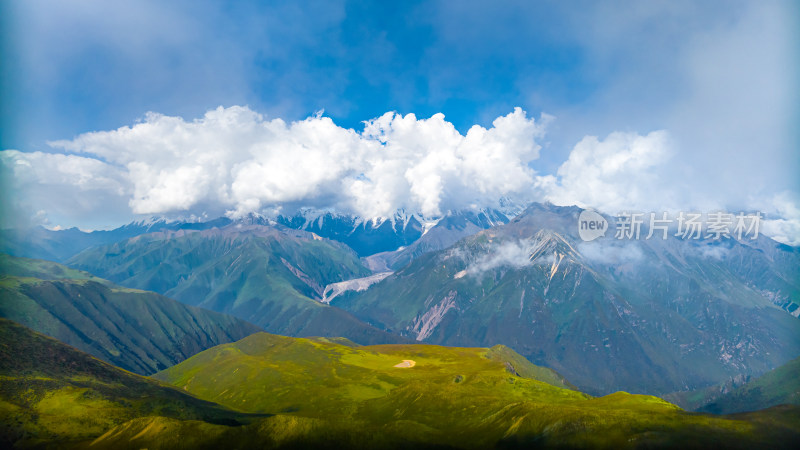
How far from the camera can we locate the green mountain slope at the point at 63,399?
142m

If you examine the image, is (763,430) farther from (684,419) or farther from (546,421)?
(546,421)

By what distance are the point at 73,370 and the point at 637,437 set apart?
213827 mm

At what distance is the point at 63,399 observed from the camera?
534 ft

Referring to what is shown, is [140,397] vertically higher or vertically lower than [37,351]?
lower

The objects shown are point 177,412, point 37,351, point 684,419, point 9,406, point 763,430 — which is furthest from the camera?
point 37,351

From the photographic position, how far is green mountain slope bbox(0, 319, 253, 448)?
14250 centimetres

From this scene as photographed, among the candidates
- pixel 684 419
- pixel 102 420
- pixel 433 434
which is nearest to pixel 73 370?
pixel 102 420

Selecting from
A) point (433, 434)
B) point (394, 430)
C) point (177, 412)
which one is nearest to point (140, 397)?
point (177, 412)

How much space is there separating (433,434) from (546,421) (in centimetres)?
3915

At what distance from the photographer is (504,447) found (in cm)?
13350

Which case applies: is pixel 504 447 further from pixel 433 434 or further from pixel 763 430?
pixel 763 430

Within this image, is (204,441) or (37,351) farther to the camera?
(37,351)

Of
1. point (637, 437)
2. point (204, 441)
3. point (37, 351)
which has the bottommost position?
point (204, 441)

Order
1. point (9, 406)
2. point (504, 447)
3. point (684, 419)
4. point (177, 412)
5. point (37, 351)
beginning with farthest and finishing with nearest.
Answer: point (37, 351) → point (177, 412) → point (9, 406) → point (504, 447) → point (684, 419)
